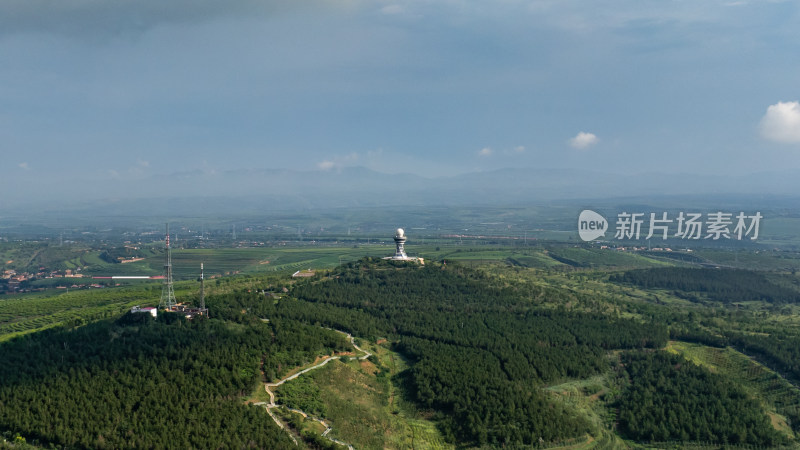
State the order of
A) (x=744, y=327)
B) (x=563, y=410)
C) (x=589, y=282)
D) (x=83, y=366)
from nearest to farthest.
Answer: (x=83, y=366)
(x=563, y=410)
(x=744, y=327)
(x=589, y=282)

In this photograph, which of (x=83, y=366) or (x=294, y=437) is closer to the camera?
(x=294, y=437)

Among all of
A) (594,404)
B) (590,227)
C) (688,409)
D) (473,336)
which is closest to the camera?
(688,409)

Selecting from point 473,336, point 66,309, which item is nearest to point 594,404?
point 473,336

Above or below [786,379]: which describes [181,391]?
above

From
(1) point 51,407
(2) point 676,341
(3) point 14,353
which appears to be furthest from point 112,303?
(2) point 676,341

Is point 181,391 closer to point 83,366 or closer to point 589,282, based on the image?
point 83,366

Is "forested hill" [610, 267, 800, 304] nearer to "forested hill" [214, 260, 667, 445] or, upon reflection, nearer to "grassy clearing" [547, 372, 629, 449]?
"forested hill" [214, 260, 667, 445]

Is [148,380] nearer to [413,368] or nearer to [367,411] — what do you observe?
[367,411]

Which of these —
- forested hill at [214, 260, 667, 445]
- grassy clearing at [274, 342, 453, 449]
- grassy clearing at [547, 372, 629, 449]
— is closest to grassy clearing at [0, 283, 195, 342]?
forested hill at [214, 260, 667, 445]
